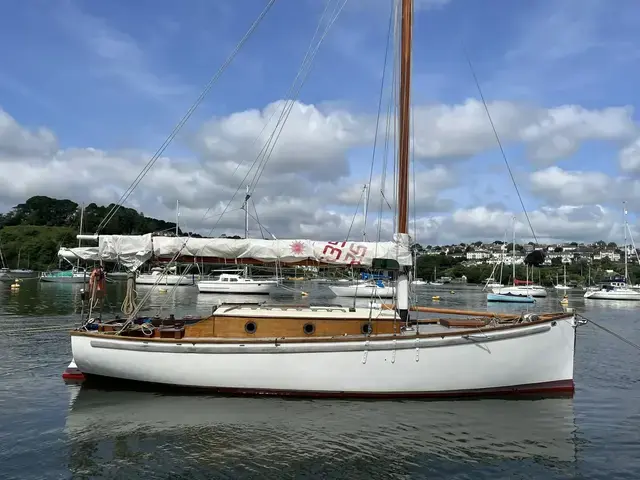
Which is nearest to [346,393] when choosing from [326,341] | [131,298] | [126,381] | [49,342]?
[326,341]

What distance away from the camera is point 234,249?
14.5 meters

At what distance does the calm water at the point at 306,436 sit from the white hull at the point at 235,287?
54035 mm

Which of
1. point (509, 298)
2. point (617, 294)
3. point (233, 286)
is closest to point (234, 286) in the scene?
point (233, 286)

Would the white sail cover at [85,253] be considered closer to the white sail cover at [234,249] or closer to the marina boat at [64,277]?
the white sail cover at [234,249]

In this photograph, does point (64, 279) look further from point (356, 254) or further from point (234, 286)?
point (356, 254)

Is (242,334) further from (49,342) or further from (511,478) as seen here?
(49,342)

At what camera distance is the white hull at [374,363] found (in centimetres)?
1254

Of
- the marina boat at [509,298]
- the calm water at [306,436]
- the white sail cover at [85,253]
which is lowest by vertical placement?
the calm water at [306,436]

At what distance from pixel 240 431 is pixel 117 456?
238cm

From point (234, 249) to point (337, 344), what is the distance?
3897 mm

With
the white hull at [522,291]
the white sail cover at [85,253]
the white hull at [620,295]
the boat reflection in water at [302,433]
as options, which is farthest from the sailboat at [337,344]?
the white hull at [620,295]

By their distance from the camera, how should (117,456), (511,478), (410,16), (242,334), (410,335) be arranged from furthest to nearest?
(410,16) < (242,334) < (410,335) < (117,456) < (511,478)

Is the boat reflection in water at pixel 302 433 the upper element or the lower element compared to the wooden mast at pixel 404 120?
lower

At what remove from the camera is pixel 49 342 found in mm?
22531
